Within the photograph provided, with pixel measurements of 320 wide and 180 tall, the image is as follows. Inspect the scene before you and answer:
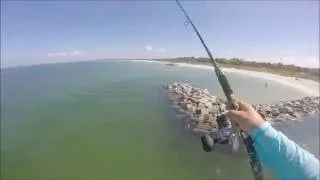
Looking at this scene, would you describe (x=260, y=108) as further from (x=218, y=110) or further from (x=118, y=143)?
(x=118, y=143)

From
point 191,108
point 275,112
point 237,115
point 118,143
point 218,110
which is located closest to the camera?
point 237,115

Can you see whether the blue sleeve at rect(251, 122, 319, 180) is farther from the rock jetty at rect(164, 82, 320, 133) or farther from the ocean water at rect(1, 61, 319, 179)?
the rock jetty at rect(164, 82, 320, 133)

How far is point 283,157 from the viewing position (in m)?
1.35

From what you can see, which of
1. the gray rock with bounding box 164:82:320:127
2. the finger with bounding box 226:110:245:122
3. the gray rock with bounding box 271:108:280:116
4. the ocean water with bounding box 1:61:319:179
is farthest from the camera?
the gray rock with bounding box 271:108:280:116

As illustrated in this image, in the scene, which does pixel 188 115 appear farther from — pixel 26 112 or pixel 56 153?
pixel 26 112

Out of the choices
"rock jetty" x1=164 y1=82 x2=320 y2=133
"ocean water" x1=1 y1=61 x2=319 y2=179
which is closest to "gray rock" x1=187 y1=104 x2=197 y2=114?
"rock jetty" x1=164 y1=82 x2=320 y2=133

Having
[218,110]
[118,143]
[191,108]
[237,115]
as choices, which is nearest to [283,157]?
[237,115]

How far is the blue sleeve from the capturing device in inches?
52.5

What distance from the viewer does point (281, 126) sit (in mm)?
18188

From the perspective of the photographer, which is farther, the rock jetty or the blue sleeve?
the rock jetty

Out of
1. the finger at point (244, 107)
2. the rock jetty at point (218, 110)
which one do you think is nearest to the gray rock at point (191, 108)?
the rock jetty at point (218, 110)

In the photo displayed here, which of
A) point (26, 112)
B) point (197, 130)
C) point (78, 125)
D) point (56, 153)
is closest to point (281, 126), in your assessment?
point (197, 130)

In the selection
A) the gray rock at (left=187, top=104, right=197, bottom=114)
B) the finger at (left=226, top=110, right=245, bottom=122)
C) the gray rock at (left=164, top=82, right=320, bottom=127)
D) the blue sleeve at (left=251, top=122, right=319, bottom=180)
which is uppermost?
the finger at (left=226, top=110, right=245, bottom=122)

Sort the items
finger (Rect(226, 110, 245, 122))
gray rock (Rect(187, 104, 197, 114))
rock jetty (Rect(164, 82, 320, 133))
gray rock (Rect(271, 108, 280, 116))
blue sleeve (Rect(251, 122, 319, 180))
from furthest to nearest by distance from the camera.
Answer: gray rock (Rect(187, 104, 197, 114))
gray rock (Rect(271, 108, 280, 116))
rock jetty (Rect(164, 82, 320, 133))
finger (Rect(226, 110, 245, 122))
blue sleeve (Rect(251, 122, 319, 180))
